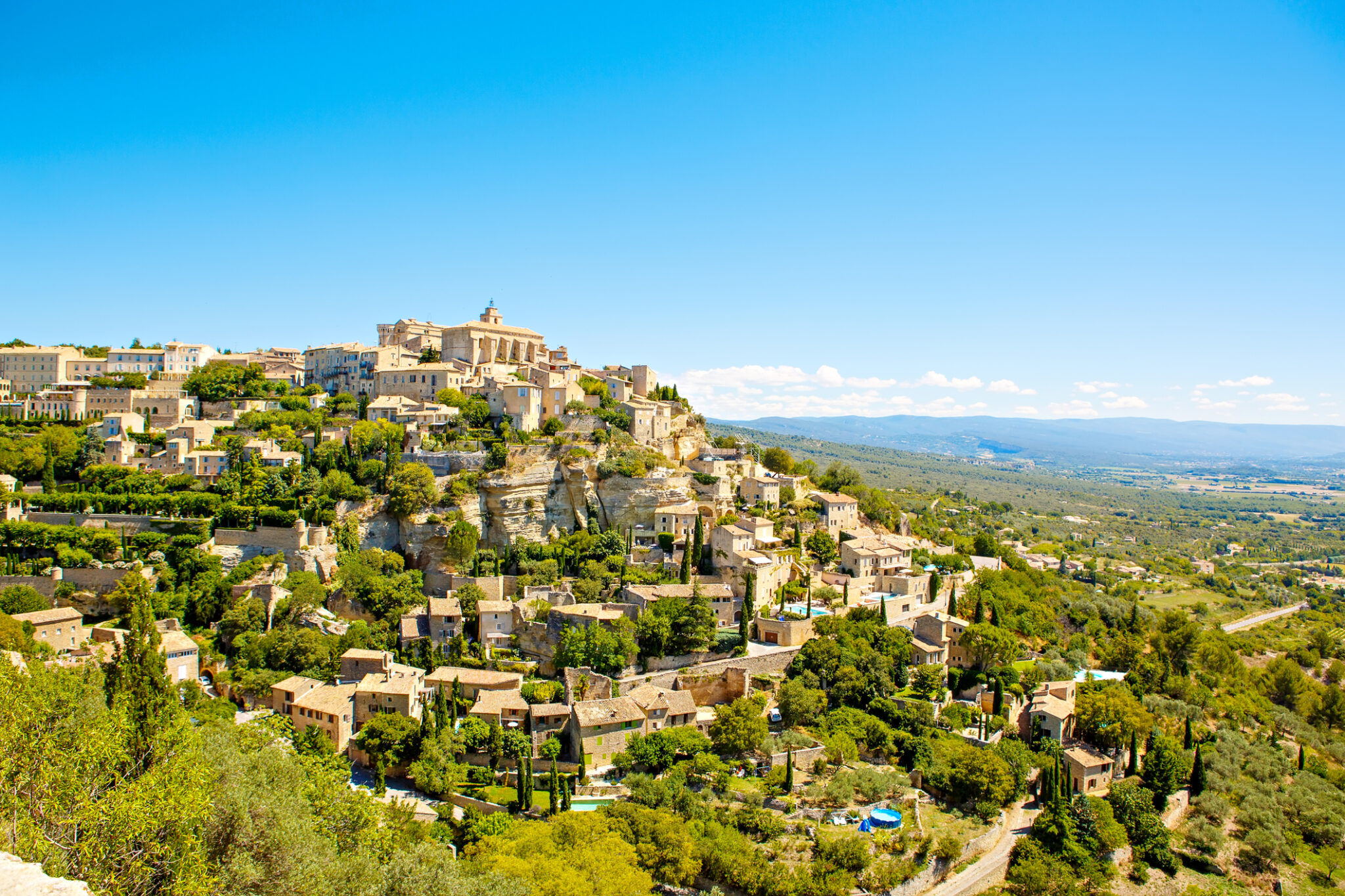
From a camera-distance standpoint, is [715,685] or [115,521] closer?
[715,685]

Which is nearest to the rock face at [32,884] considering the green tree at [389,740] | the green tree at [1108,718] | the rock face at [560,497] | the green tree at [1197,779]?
the green tree at [389,740]

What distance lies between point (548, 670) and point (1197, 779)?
1119 inches

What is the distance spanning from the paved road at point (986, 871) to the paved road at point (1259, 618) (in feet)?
162

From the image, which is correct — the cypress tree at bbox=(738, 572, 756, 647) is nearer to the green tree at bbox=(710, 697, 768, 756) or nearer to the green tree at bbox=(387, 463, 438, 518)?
the green tree at bbox=(710, 697, 768, 756)

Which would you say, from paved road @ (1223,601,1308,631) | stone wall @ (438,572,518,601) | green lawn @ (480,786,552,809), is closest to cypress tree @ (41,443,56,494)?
stone wall @ (438,572,518,601)

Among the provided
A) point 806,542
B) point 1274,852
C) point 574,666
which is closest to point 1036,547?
point 806,542

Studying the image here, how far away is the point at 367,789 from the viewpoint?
28312 mm

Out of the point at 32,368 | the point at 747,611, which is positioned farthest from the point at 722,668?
the point at 32,368

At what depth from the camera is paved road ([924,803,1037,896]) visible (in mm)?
26375

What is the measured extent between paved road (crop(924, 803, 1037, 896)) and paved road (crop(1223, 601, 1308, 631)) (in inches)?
1942

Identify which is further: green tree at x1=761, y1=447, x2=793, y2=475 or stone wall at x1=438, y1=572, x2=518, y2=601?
green tree at x1=761, y1=447, x2=793, y2=475

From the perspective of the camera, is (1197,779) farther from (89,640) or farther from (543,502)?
(89,640)

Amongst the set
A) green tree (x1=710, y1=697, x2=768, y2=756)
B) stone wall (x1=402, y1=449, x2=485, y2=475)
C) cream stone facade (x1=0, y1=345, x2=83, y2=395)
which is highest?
cream stone facade (x1=0, y1=345, x2=83, y2=395)

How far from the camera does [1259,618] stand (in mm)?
72312
